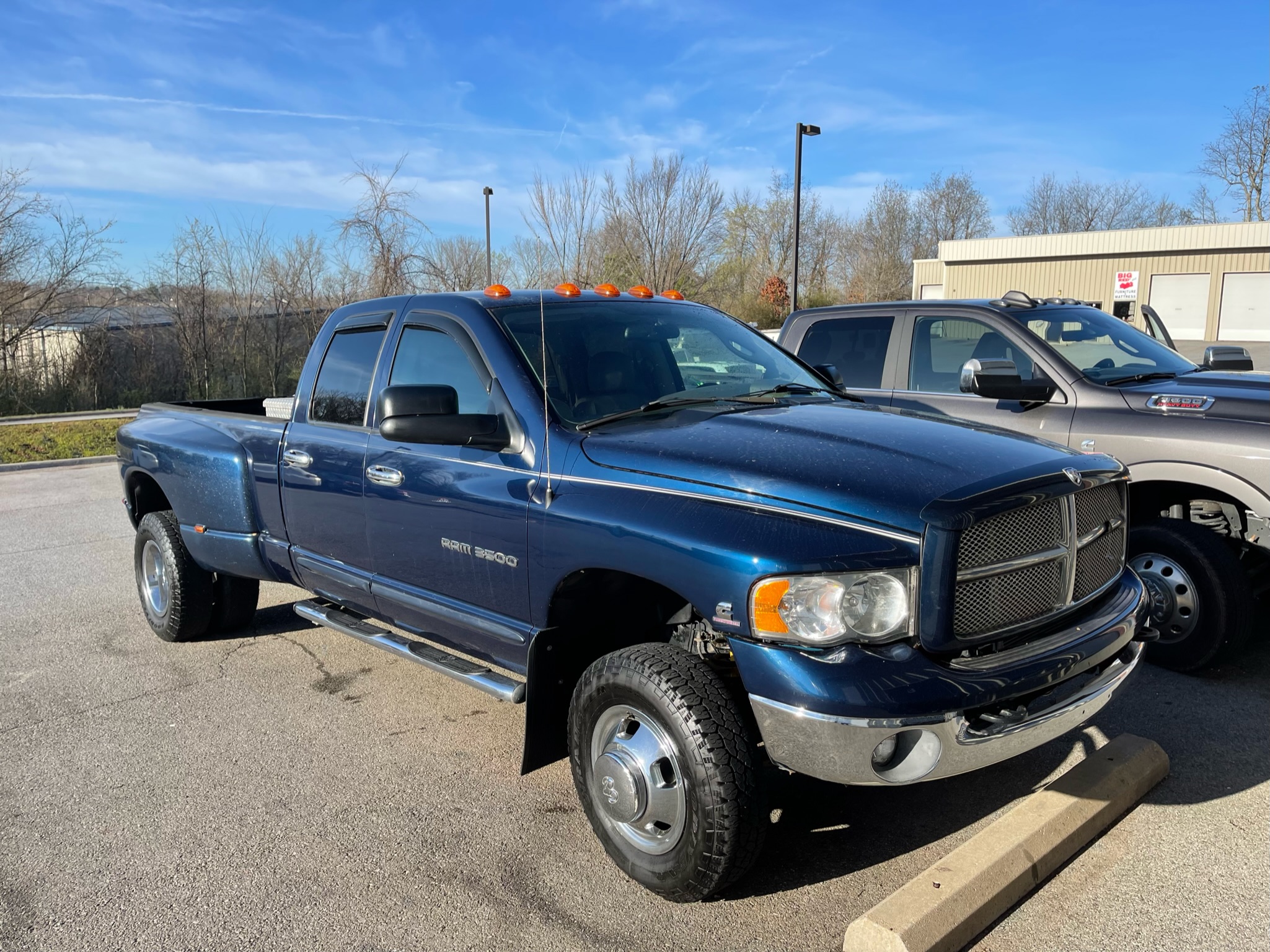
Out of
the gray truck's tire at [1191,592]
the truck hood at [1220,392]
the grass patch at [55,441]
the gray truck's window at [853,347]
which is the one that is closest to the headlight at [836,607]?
the gray truck's tire at [1191,592]

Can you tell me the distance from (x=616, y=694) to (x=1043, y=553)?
4.65 feet

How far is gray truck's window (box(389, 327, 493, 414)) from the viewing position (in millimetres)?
3785

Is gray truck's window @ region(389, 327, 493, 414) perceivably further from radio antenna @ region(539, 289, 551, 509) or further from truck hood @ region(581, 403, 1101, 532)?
truck hood @ region(581, 403, 1101, 532)

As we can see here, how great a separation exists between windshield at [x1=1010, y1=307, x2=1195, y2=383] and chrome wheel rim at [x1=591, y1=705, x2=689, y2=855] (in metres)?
3.82

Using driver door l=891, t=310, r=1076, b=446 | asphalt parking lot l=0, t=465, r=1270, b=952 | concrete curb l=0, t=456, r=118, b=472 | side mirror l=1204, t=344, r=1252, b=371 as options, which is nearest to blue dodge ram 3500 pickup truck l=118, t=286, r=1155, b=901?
asphalt parking lot l=0, t=465, r=1270, b=952

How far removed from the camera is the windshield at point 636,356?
365 cm

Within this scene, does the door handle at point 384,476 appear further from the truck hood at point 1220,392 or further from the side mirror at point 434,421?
the truck hood at point 1220,392

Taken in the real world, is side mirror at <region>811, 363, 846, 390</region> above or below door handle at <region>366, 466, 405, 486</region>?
above

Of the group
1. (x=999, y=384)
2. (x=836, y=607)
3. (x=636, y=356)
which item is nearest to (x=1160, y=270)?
(x=999, y=384)

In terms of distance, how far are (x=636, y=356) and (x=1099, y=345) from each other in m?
3.43

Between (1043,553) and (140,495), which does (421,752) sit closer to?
(1043,553)

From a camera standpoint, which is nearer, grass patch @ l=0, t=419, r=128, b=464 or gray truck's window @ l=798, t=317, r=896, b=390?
gray truck's window @ l=798, t=317, r=896, b=390

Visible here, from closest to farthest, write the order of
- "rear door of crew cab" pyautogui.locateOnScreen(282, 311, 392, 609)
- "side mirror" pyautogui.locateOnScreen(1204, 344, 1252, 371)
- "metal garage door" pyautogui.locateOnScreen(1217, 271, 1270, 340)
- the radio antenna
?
the radio antenna
"rear door of crew cab" pyautogui.locateOnScreen(282, 311, 392, 609)
"side mirror" pyautogui.locateOnScreen(1204, 344, 1252, 371)
"metal garage door" pyautogui.locateOnScreen(1217, 271, 1270, 340)

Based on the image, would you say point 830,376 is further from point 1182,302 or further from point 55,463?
point 1182,302
